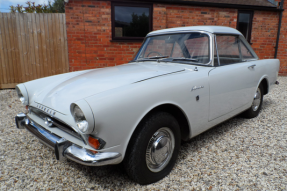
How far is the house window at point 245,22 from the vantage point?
26.6ft

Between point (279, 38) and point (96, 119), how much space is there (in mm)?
9275

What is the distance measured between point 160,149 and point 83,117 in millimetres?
852

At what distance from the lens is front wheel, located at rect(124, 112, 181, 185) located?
1.87m

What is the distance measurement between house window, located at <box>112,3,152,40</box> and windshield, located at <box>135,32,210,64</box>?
396cm

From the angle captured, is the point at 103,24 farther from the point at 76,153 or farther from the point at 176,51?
the point at 76,153

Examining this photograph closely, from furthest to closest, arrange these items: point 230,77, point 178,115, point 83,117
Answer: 1. point 230,77
2. point 178,115
3. point 83,117

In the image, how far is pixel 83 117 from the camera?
1660mm

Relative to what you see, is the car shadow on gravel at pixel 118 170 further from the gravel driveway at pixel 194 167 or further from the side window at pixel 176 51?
the side window at pixel 176 51

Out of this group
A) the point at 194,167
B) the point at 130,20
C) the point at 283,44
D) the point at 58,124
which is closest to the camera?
the point at 58,124

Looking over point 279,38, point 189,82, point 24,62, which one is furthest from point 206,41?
point 279,38

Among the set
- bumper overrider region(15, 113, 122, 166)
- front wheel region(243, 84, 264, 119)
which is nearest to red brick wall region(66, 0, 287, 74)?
front wheel region(243, 84, 264, 119)

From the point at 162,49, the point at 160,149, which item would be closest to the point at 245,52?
the point at 162,49

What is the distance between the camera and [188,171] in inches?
91.7

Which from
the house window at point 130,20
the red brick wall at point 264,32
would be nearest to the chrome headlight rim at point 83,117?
the house window at point 130,20
